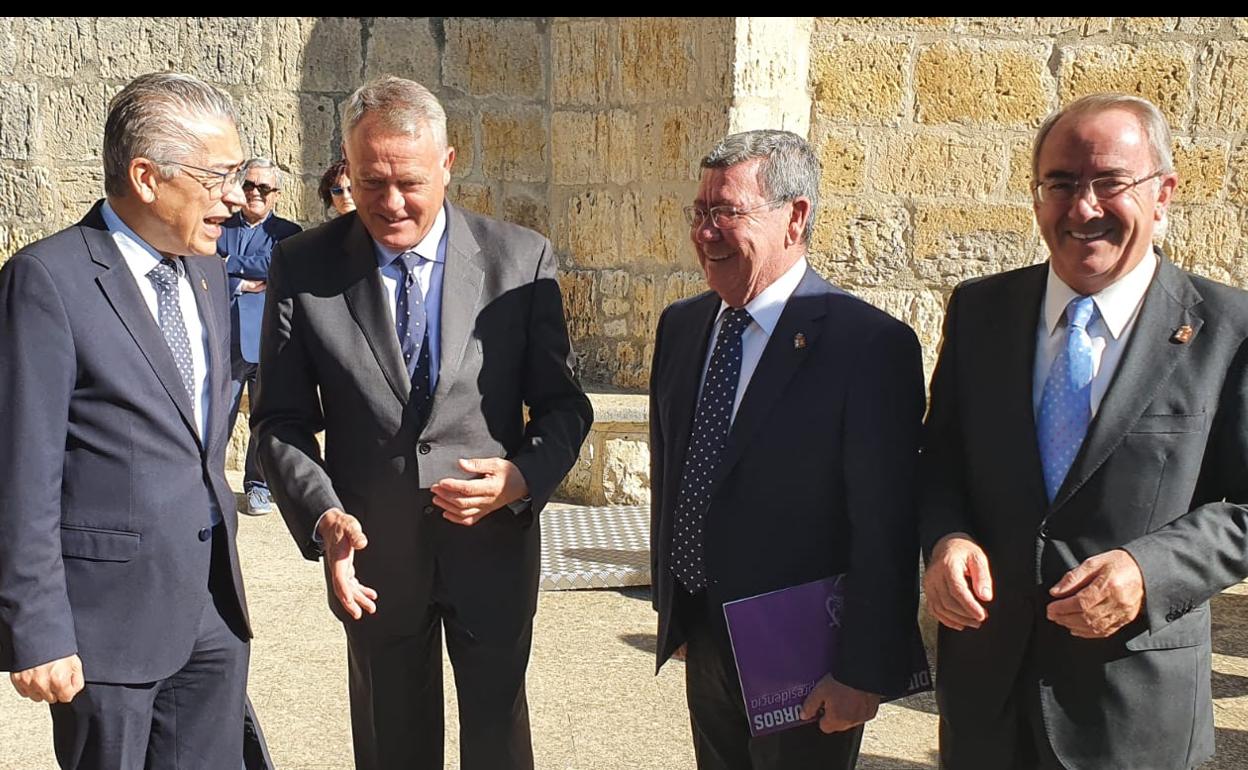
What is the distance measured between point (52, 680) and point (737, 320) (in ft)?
5.09

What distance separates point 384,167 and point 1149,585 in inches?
69.1

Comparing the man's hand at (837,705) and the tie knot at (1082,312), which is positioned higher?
the tie knot at (1082,312)

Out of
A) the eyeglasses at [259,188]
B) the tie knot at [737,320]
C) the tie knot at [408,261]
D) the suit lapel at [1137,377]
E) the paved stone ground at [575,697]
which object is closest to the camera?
the suit lapel at [1137,377]

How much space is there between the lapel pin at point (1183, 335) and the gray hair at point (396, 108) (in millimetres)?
1590

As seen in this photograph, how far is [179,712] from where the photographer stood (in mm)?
2436

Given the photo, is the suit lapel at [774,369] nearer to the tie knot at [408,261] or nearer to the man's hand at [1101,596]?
the man's hand at [1101,596]

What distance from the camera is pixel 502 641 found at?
2.72 meters

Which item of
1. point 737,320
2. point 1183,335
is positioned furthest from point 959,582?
point 737,320

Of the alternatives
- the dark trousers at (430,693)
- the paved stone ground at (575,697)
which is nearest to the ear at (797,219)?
the dark trousers at (430,693)

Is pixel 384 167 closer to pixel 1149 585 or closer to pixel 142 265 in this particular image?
pixel 142 265

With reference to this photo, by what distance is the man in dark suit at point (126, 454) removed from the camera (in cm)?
216

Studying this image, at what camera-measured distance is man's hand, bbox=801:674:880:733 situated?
7.41 ft

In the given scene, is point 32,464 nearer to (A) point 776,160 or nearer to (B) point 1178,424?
(A) point 776,160

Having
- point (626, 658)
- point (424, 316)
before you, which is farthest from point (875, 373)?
point (626, 658)
